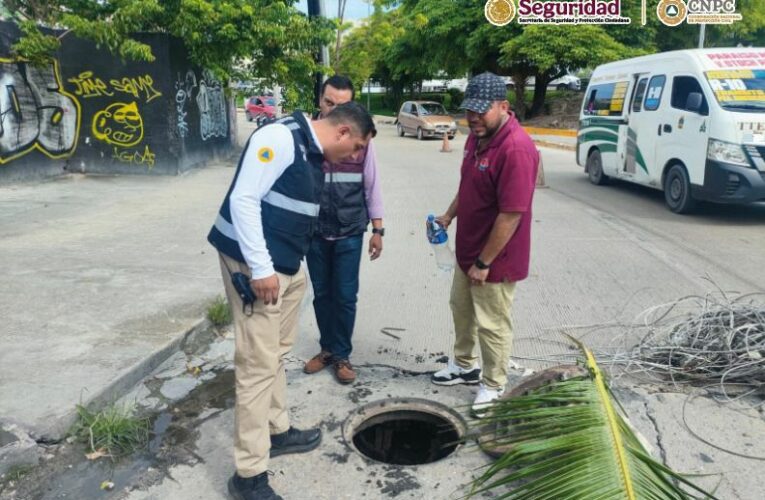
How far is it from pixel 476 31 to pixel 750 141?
19049 mm

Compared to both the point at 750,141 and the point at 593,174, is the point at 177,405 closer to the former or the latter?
the point at 750,141

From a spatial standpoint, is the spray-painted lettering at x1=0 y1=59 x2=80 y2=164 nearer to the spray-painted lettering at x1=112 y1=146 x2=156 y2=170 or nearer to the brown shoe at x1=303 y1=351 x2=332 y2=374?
the spray-painted lettering at x1=112 y1=146 x2=156 y2=170

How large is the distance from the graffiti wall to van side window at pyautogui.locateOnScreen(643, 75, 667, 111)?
8.56 meters

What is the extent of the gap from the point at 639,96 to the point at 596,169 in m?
2.12

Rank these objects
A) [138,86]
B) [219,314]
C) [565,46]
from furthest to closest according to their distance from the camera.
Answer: [565,46] → [138,86] → [219,314]

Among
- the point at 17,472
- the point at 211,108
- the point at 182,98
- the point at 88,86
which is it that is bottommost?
the point at 17,472

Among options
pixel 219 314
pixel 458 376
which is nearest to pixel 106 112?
pixel 219 314

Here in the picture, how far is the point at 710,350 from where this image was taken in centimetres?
387

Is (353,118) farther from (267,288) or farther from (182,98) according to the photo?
(182,98)

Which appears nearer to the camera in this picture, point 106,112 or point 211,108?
point 106,112

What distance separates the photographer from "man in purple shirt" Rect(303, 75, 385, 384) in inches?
146

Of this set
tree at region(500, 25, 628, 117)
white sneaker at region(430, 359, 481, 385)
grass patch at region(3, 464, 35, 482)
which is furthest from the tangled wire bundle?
tree at region(500, 25, 628, 117)

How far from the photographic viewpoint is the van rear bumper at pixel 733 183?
Result: 777cm

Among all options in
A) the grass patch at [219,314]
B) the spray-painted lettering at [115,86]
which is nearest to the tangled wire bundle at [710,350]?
the grass patch at [219,314]
